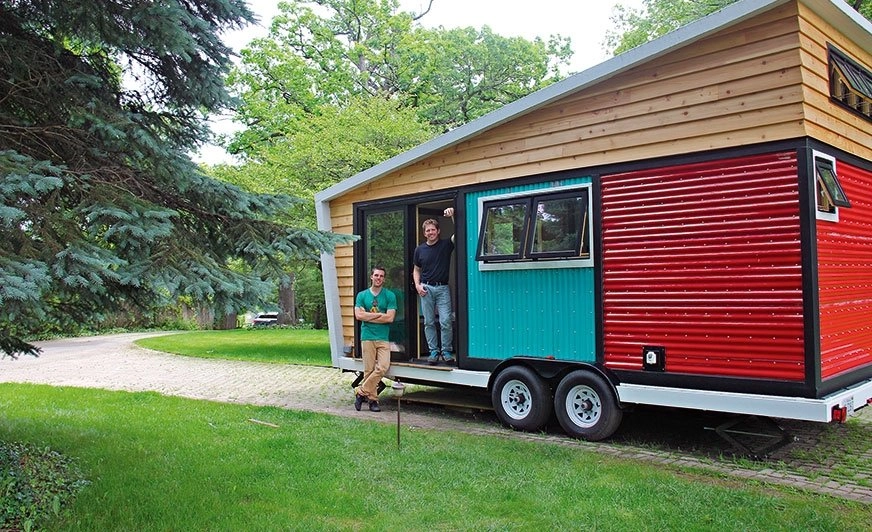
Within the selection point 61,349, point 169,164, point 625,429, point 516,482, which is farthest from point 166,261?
point 61,349

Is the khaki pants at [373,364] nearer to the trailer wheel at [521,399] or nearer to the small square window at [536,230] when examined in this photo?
the trailer wheel at [521,399]

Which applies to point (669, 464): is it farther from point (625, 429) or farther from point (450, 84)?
point (450, 84)

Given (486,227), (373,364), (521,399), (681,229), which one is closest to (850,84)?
(681,229)

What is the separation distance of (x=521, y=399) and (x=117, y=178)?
16.0ft

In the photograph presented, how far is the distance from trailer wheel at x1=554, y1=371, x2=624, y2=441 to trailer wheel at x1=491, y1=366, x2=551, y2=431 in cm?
18

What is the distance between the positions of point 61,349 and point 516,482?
19269 millimetres

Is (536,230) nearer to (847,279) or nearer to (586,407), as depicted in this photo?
(586,407)

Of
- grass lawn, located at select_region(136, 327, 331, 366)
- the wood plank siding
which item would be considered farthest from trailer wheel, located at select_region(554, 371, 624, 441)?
grass lawn, located at select_region(136, 327, 331, 366)

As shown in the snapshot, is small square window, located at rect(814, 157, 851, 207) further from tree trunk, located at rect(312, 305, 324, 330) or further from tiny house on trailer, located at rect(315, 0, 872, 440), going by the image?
tree trunk, located at rect(312, 305, 324, 330)

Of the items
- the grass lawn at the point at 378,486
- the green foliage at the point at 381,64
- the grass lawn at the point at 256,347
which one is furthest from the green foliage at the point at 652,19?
the grass lawn at the point at 378,486

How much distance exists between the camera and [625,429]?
8.12 meters

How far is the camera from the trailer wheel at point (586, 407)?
729cm

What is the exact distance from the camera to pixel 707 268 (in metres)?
6.68

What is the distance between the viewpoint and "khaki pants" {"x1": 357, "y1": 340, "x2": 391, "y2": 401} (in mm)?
9328
